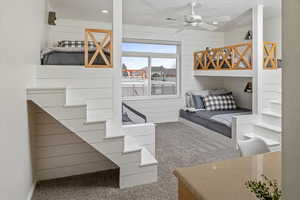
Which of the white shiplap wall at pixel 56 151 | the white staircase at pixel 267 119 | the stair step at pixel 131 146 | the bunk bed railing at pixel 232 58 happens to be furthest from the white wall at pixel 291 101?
the bunk bed railing at pixel 232 58

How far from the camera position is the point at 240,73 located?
4438 millimetres

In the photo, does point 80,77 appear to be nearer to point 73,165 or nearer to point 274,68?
point 73,165

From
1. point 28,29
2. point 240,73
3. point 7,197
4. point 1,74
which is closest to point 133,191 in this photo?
point 7,197

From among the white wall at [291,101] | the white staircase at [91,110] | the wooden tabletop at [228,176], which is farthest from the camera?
the white staircase at [91,110]

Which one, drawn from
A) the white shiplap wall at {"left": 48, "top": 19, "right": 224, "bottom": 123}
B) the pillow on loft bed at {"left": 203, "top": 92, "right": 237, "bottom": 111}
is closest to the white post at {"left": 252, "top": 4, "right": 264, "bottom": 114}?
the pillow on loft bed at {"left": 203, "top": 92, "right": 237, "bottom": 111}

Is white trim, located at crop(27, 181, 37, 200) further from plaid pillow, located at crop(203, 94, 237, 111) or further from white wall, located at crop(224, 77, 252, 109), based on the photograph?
white wall, located at crop(224, 77, 252, 109)

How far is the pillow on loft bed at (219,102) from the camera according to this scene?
557cm

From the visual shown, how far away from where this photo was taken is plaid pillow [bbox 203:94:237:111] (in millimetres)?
5574

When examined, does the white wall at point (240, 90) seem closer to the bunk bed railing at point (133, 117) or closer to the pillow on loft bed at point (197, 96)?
the pillow on loft bed at point (197, 96)

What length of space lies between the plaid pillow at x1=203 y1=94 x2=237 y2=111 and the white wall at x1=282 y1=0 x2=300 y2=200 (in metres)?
5.16

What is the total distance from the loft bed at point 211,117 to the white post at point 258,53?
0.64 m

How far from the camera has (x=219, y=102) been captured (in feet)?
18.7

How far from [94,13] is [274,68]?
3.96 meters

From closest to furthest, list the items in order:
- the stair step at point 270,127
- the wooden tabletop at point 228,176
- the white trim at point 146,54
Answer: the wooden tabletop at point 228,176, the stair step at point 270,127, the white trim at point 146,54
